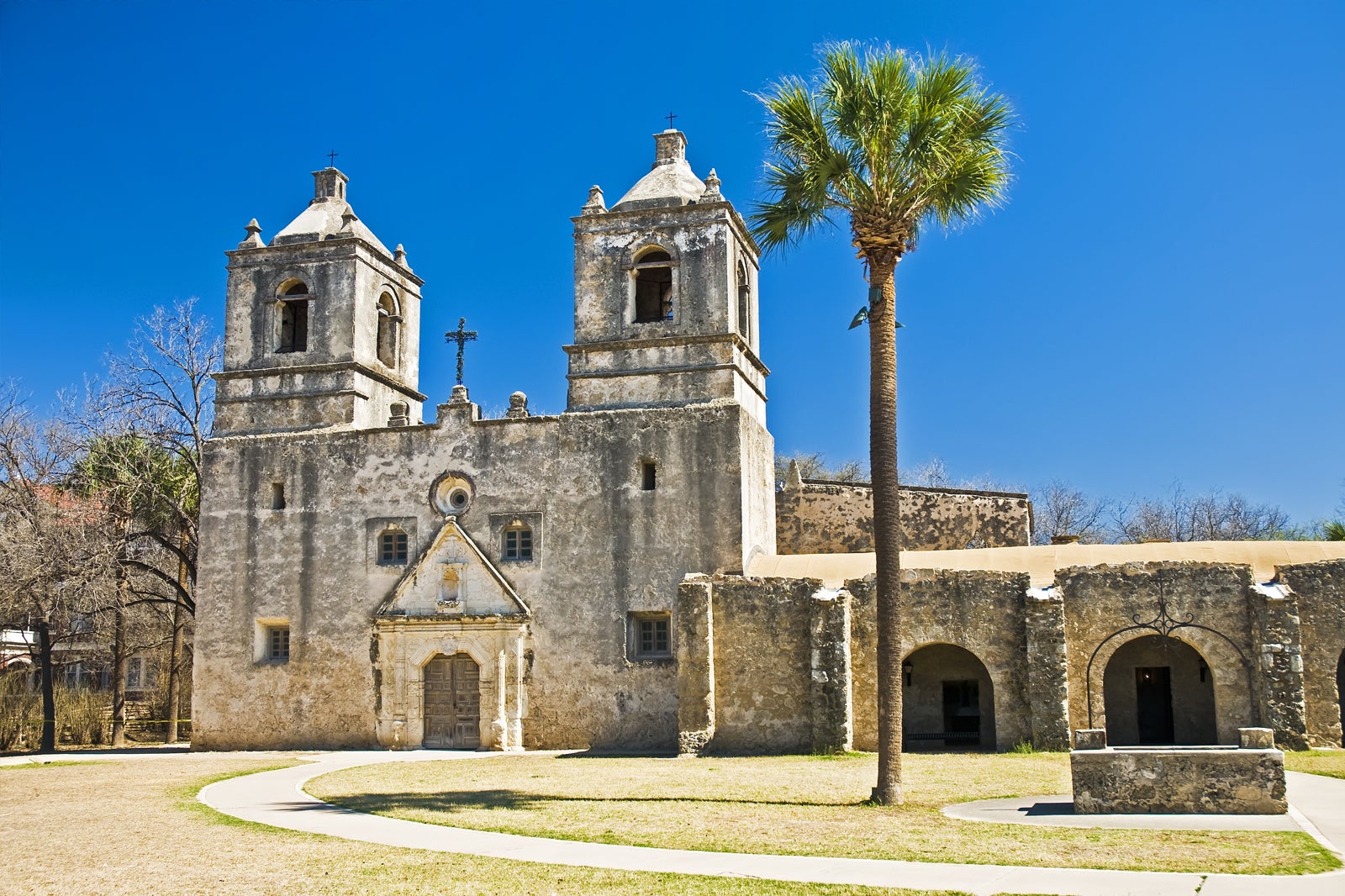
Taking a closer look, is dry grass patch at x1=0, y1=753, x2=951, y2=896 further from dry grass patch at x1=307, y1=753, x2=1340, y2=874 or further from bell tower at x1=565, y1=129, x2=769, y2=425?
bell tower at x1=565, y1=129, x2=769, y2=425

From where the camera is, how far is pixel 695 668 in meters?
24.5

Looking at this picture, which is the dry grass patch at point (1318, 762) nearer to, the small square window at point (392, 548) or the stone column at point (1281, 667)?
the stone column at point (1281, 667)

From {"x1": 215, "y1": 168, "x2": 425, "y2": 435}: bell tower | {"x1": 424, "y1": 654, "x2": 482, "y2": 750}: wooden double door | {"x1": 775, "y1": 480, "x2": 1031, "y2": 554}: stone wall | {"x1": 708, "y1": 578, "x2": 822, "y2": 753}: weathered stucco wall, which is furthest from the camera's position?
{"x1": 775, "y1": 480, "x2": 1031, "y2": 554}: stone wall

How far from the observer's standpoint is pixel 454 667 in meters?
28.2

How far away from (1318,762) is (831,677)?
8.08 m

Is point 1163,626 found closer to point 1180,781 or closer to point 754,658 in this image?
point 754,658

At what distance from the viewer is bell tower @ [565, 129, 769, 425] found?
28.2m

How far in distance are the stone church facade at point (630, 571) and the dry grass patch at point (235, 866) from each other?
11161mm

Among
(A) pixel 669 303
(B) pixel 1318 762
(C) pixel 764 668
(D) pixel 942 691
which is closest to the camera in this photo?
(B) pixel 1318 762

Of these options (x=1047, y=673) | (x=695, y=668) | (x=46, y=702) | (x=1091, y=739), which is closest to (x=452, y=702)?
(x=695, y=668)

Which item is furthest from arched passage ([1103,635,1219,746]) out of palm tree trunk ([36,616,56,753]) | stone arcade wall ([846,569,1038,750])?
palm tree trunk ([36,616,56,753])

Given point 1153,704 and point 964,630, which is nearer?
point 964,630

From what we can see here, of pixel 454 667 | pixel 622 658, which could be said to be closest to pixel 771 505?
pixel 622 658

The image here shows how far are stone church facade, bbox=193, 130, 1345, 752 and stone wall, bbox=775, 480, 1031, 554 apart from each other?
71 millimetres
